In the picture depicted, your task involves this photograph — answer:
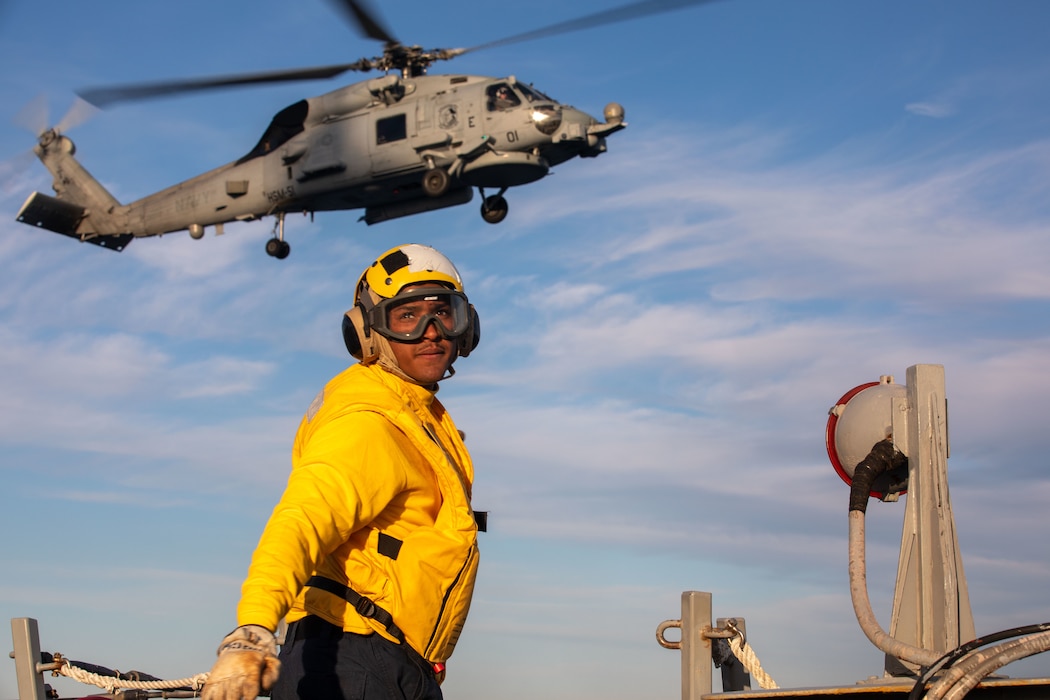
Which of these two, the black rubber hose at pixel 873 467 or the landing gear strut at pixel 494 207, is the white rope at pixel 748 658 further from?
the landing gear strut at pixel 494 207

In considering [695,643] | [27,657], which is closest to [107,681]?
[27,657]

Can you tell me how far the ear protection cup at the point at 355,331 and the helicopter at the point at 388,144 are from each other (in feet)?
67.4

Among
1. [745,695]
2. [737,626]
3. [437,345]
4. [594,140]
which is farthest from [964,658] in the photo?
[594,140]

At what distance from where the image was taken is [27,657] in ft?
18.2

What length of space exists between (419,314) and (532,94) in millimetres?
24010

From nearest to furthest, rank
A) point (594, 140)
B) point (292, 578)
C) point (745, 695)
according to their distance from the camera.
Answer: point (292, 578), point (745, 695), point (594, 140)

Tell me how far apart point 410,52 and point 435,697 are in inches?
1105

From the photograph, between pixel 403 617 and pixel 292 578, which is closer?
pixel 292 578

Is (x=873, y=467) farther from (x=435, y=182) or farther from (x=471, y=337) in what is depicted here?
(x=435, y=182)

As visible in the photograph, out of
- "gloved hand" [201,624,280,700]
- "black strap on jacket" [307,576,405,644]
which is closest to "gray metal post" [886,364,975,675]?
"black strap on jacket" [307,576,405,644]

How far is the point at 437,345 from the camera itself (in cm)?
453

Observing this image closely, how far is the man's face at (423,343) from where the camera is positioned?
451 centimetres

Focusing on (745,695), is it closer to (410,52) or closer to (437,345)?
(437,345)

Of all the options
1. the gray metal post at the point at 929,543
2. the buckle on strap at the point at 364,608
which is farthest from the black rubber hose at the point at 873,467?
the buckle on strap at the point at 364,608
